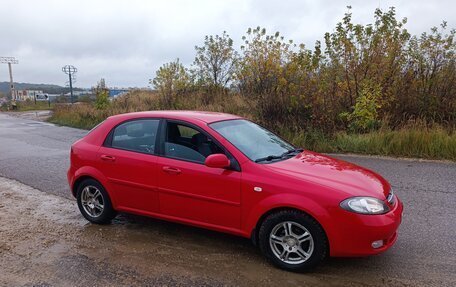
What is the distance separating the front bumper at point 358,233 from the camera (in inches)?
145

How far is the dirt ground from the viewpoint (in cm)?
377

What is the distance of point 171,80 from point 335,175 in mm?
18220

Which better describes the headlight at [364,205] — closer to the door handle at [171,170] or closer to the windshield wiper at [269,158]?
the windshield wiper at [269,158]

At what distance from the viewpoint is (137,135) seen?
200 inches

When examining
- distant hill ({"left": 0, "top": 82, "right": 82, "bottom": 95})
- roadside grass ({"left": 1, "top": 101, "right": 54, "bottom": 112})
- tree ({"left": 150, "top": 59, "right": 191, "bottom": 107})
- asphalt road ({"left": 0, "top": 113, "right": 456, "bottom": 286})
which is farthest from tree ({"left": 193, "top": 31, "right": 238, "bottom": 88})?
distant hill ({"left": 0, "top": 82, "right": 82, "bottom": 95})

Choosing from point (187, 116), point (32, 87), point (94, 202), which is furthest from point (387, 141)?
point (32, 87)

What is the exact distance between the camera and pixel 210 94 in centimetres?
2039

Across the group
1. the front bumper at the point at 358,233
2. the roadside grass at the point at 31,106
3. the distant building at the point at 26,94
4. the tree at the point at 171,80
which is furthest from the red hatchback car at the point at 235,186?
the distant building at the point at 26,94

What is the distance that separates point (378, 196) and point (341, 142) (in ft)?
23.6

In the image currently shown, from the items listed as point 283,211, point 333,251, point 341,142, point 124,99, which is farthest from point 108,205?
point 124,99

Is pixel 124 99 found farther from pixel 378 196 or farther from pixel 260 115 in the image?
pixel 378 196

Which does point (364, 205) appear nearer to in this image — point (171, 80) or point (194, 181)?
point (194, 181)

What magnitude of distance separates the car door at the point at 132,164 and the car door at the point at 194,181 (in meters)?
0.15

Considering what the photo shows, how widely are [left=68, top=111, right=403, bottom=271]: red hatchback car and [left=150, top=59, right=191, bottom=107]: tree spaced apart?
1561cm
